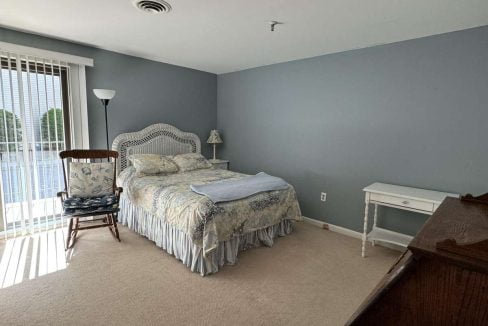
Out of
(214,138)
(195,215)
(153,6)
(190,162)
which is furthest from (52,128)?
(214,138)

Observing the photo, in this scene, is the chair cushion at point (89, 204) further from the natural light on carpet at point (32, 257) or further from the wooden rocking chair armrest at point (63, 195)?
the natural light on carpet at point (32, 257)

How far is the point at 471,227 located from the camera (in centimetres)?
82

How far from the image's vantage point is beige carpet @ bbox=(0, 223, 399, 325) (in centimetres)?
182

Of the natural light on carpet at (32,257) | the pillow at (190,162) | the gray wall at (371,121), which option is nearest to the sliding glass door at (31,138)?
the natural light on carpet at (32,257)

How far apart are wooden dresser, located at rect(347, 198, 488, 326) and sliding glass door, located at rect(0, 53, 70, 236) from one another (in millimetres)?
3556

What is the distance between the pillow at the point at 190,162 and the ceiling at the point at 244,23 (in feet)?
4.82

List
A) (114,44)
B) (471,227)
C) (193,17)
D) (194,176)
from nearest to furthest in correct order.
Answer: (471,227) → (193,17) → (114,44) → (194,176)

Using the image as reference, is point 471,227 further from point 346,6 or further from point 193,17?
Result: point 193,17

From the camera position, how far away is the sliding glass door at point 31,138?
2.78 meters

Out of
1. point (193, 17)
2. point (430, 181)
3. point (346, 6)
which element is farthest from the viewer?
point (430, 181)

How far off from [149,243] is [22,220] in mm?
1474

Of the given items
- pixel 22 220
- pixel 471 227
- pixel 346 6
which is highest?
Result: pixel 346 6

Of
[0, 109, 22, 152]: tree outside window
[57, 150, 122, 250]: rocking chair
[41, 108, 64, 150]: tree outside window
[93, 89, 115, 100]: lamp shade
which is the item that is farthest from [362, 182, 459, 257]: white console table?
[0, 109, 22, 152]: tree outside window

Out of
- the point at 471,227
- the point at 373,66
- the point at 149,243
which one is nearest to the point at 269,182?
the point at 149,243
